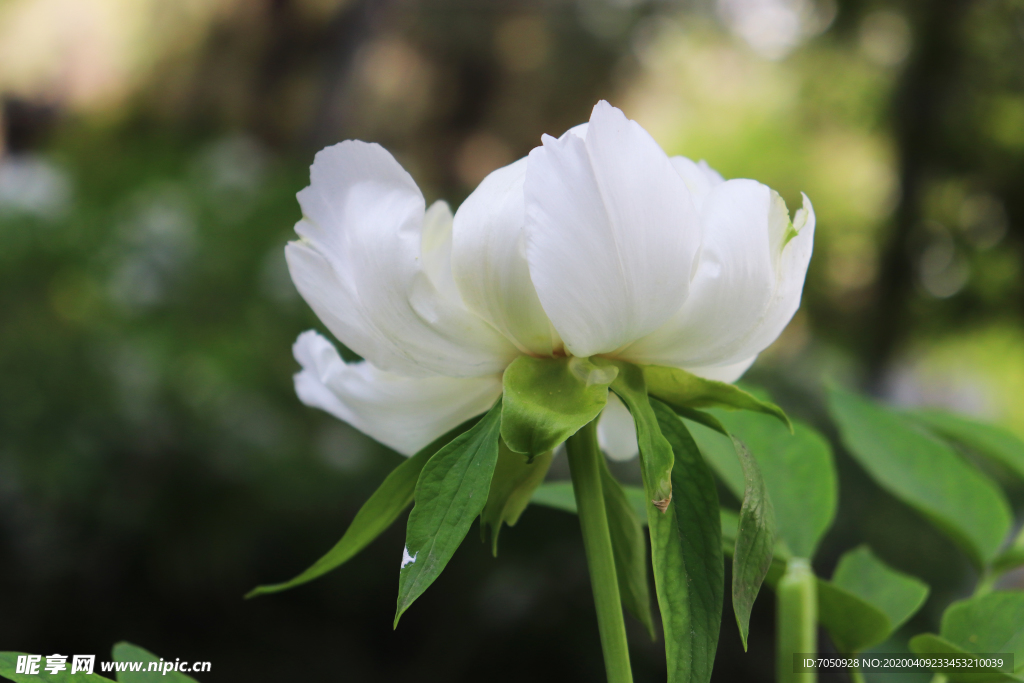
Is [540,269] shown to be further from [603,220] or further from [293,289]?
[293,289]

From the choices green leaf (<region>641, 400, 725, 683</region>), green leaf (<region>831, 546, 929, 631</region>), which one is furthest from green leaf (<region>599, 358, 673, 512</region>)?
green leaf (<region>831, 546, 929, 631</region>)

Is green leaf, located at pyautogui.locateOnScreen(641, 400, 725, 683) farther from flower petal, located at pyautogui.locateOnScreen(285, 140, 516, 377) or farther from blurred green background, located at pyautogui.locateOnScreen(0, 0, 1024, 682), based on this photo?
blurred green background, located at pyautogui.locateOnScreen(0, 0, 1024, 682)

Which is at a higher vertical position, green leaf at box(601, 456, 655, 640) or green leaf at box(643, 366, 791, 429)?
green leaf at box(643, 366, 791, 429)

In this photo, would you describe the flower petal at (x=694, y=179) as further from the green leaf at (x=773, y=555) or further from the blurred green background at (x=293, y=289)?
the blurred green background at (x=293, y=289)

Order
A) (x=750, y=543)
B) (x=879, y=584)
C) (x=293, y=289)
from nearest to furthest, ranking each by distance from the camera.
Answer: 1. (x=750, y=543)
2. (x=879, y=584)
3. (x=293, y=289)

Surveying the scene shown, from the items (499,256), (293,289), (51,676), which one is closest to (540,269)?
(499,256)

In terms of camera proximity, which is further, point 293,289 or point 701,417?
point 293,289

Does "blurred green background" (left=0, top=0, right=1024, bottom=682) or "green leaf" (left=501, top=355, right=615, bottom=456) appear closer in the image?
"green leaf" (left=501, top=355, right=615, bottom=456)

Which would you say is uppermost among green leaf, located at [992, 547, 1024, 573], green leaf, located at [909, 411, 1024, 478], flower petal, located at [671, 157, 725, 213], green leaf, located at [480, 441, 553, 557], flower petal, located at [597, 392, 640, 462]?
flower petal, located at [671, 157, 725, 213]
